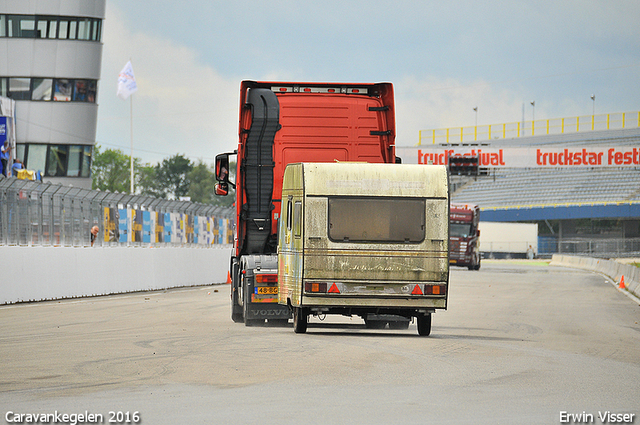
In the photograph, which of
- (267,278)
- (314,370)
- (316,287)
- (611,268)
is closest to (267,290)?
(267,278)

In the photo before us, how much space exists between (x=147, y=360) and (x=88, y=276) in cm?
1449

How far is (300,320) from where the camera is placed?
14422 millimetres

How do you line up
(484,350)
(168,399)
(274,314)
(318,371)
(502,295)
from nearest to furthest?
1. (168,399)
2. (318,371)
3. (484,350)
4. (274,314)
5. (502,295)

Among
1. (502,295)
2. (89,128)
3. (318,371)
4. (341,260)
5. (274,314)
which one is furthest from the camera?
(89,128)

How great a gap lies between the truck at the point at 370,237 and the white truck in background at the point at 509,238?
237 feet

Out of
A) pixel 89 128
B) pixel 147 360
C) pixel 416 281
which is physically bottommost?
pixel 147 360

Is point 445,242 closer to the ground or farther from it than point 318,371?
farther from it

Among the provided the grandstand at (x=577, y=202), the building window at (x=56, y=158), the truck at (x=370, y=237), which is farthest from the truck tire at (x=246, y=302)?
the grandstand at (x=577, y=202)

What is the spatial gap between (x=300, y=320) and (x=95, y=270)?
40.7 ft

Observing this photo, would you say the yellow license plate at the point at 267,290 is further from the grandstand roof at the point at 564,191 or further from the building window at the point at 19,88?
the grandstand roof at the point at 564,191

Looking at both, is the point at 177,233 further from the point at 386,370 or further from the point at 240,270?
the point at 386,370

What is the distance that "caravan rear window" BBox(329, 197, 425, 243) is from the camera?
13906 mm

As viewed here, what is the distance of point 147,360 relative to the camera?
1110 centimetres

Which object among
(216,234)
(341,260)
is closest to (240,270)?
(341,260)
